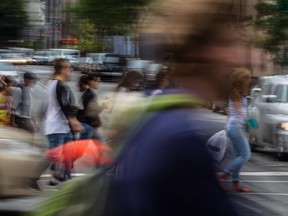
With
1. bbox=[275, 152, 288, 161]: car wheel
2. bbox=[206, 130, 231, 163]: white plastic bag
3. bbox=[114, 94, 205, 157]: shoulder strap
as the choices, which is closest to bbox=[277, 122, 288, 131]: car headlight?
bbox=[275, 152, 288, 161]: car wheel

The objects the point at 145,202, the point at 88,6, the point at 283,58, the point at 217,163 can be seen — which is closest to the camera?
→ the point at 145,202

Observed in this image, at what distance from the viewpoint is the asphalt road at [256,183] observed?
5.30 feet

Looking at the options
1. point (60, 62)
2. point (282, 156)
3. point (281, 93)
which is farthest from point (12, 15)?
point (281, 93)

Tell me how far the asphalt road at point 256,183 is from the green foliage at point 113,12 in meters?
0.48

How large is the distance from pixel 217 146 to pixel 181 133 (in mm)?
185

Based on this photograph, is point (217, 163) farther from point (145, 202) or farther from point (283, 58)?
point (283, 58)

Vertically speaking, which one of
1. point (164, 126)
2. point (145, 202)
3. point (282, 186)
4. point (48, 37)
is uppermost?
point (48, 37)

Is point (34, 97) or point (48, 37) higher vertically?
point (48, 37)

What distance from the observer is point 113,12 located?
78.3 inches

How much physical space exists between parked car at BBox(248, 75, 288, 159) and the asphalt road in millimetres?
276

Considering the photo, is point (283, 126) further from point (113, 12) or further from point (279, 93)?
point (113, 12)

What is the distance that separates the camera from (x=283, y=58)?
222 centimetres

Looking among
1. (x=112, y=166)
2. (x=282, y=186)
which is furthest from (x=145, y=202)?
(x=282, y=186)

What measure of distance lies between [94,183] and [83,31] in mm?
794
